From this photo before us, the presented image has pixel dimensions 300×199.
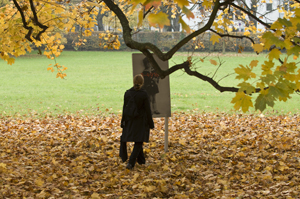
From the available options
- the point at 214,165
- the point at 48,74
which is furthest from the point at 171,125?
the point at 48,74

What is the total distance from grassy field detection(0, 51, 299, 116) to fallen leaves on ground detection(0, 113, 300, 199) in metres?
1.32

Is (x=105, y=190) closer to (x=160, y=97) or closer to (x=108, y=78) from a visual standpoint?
→ (x=160, y=97)

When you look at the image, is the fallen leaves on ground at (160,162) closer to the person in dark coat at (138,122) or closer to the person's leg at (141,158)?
the person's leg at (141,158)

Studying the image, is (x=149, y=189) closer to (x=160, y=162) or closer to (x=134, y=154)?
(x=134, y=154)

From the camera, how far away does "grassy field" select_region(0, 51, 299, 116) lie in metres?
12.0

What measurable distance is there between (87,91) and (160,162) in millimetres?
11440

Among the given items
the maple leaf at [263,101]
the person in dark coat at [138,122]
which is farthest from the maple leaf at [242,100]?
the person in dark coat at [138,122]

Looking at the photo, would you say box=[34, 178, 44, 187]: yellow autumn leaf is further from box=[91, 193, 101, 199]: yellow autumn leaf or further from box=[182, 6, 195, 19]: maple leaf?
box=[182, 6, 195, 19]: maple leaf

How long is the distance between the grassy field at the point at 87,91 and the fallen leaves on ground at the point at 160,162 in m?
1.32

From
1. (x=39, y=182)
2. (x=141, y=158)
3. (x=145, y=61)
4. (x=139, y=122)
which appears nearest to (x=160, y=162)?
(x=141, y=158)

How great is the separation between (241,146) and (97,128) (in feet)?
11.5

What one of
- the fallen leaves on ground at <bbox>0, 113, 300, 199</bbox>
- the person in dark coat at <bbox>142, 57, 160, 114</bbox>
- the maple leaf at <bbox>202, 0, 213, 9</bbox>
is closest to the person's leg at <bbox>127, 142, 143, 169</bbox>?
the fallen leaves on ground at <bbox>0, 113, 300, 199</bbox>

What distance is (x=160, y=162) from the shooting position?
18.3ft

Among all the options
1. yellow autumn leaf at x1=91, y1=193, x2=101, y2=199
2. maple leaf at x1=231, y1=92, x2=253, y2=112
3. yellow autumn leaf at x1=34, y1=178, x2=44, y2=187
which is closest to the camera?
maple leaf at x1=231, y1=92, x2=253, y2=112
